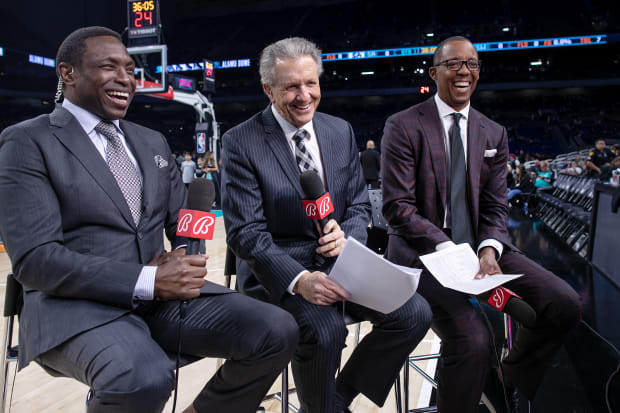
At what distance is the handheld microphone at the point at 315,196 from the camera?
1362 millimetres

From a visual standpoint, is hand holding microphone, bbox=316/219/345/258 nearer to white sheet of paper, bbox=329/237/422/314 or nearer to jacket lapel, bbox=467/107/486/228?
white sheet of paper, bbox=329/237/422/314

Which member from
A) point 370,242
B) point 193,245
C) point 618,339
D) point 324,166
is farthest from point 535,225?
point 193,245

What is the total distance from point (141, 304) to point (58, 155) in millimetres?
499

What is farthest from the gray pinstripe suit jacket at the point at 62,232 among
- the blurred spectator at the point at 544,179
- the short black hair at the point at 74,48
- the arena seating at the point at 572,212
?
the blurred spectator at the point at 544,179

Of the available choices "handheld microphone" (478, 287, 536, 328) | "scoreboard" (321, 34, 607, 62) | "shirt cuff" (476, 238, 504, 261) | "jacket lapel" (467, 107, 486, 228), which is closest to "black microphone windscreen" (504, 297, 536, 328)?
"handheld microphone" (478, 287, 536, 328)

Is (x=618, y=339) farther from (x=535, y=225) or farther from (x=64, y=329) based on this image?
(x=535, y=225)

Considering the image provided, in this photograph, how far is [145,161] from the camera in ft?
4.97

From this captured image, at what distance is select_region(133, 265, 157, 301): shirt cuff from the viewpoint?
1271 millimetres

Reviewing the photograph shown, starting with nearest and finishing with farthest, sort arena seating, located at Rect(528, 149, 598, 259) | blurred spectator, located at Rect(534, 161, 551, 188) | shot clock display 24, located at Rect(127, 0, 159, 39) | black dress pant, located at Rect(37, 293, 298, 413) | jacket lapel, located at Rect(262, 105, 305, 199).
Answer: black dress pant, located at Rect(37, 293, 298, 413), jacket lapel, located at Rect(262, 105, 305, 199), arena seating, located at Rect(528, 149, 598, 259), shot clock display 24, located at Rect(127, 0, 159, 39), blurred spectator, located at Rect(534, 161, 551, 188)

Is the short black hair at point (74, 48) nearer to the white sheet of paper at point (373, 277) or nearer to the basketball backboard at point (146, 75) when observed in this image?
the white sheet of paper at point (373, 277)

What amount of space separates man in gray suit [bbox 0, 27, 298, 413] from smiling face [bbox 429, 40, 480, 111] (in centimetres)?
119

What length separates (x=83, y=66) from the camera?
1.39m

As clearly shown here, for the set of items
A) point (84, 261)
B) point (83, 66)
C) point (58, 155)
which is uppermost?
point (83, 66)

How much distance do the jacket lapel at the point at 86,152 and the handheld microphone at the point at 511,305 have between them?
122 centimetres
